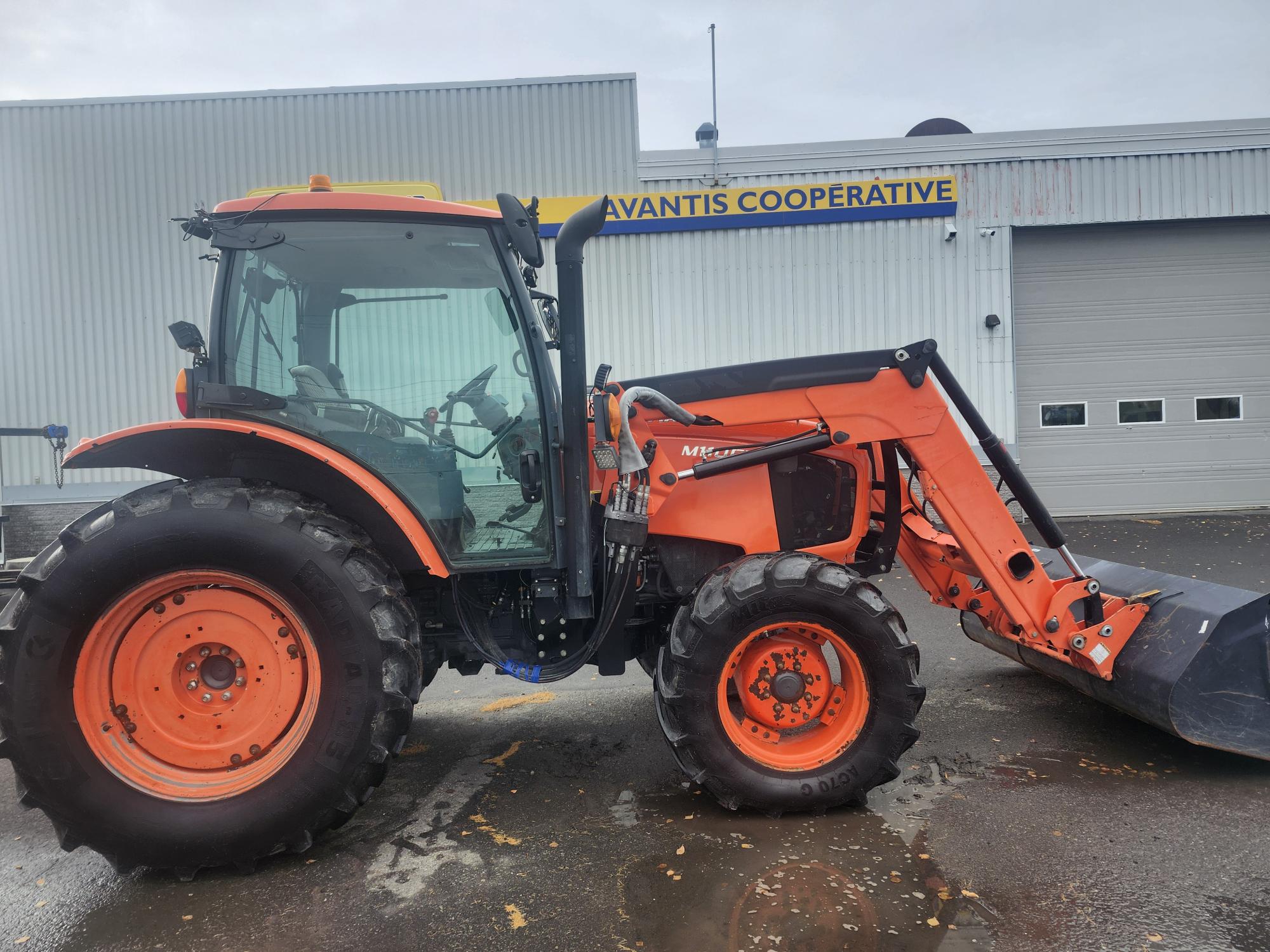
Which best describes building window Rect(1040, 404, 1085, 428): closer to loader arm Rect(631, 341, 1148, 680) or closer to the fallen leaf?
loader arm Rect(631, 341, 1148, 680)

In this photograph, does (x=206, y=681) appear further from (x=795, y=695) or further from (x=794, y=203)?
(x=794, y=203)

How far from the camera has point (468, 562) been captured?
314cm

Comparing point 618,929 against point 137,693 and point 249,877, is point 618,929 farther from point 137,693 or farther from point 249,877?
point 137,693

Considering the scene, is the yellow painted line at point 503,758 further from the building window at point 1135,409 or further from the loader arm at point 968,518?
the building window at point 1135,409

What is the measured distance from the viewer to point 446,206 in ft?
10.2

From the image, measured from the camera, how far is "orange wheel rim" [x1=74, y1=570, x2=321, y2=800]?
2.76 metres

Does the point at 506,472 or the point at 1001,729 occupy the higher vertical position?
the point at 506,472

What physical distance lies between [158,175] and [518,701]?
970 cm

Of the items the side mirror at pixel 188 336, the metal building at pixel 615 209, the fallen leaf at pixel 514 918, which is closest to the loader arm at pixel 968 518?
the fallen leaf at pixel 514 918

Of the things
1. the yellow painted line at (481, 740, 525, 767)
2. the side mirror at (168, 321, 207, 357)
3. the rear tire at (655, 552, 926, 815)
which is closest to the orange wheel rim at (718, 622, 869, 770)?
the rear tire at (655, 552, 926, 815)

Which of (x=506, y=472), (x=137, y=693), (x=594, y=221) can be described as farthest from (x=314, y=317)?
(x=137, y=693)

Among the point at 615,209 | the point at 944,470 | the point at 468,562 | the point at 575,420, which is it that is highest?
the point at 615,209

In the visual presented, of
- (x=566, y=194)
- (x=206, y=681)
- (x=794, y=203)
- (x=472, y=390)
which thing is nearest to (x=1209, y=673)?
(x=472, y=390)

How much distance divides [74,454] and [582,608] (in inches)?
74.4
